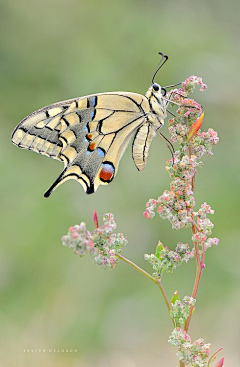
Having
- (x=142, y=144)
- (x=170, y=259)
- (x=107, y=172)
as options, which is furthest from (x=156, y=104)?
(x=170, y=259)

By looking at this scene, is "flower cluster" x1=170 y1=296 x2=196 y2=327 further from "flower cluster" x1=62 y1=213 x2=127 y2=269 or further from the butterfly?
the butterfly

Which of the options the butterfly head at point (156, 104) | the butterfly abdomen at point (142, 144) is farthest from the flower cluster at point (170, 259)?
the butterfly head at point (156, 104)

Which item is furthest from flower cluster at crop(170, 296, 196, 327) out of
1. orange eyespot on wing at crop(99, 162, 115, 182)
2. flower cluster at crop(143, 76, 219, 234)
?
orange eyespot on wing at crop(99, 162, 115, 182)

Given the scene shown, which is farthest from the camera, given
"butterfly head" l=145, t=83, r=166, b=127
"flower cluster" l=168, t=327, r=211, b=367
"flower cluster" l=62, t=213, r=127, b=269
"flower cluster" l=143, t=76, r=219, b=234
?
"butterfly head" l=145, t=83, r=166, b=127

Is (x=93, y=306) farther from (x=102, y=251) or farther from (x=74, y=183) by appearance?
(x=102, y=251)

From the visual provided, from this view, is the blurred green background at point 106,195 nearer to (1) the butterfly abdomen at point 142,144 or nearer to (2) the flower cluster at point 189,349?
(1) the butterfly abdomen at point 142,144
